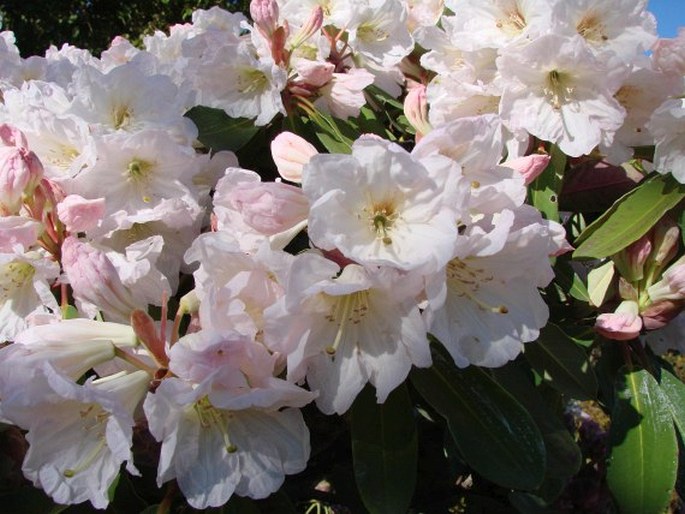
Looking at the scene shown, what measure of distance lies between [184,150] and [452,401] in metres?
0.49

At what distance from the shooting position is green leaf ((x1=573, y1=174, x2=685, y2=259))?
111 centimetres

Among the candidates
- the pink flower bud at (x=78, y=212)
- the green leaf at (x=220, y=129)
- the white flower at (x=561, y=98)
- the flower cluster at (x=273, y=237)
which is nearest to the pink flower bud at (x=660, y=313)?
the flower cluster at (x=273, y=237)

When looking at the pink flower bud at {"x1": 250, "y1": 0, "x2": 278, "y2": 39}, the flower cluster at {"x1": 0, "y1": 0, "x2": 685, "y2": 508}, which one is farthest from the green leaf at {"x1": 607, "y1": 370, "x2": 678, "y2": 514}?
the pink flower bud at {"x1": 250, "y1": 0, "x2": 278, "y2": 39}

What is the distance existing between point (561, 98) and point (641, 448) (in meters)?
0.52

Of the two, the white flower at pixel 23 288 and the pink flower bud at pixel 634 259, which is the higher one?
the white flower at pixel 23 288

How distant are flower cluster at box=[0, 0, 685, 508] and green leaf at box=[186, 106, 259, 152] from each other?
0.02 metres

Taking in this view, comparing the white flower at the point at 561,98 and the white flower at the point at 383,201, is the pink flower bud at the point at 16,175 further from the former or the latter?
the white flower at the point at 561,98

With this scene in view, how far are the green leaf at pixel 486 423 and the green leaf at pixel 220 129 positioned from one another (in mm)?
456

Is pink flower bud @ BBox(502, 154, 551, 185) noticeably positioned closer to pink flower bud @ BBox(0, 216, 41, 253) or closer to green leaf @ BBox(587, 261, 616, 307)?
green leaf @ BBox(587, 261, 616, 307)

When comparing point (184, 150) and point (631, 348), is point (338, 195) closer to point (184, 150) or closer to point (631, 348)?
point (184, 150)

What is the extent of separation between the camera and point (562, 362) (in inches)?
42.4

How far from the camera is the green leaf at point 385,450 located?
3.02 ft

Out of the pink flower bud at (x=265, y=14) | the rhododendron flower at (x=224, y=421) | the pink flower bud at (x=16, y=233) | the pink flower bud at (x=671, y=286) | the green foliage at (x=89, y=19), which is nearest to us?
the rhododendron flower at (x=224, y=421)

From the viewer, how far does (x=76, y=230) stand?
0.94 meters
